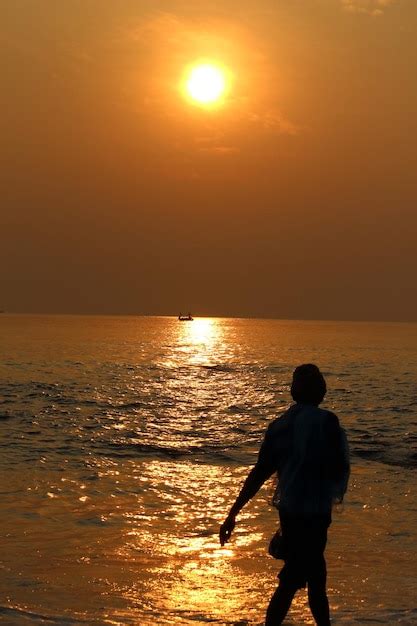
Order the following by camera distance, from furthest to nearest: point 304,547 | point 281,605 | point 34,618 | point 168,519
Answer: point 168,519 < point 34,618 < point 281,605 < point 304,547

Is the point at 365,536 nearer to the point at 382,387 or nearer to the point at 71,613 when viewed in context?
the point at 71,613

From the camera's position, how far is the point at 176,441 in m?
24.3

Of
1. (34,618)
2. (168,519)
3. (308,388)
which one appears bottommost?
(168,519)

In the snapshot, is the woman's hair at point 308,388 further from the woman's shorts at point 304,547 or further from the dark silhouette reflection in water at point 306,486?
the woman's shorts at point 304,547

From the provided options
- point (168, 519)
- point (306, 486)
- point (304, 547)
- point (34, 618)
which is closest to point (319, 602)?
point (304, 547)

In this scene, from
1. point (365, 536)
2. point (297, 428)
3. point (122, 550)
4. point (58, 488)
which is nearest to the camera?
point (297, 428)

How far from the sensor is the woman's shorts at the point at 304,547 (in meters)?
6.33

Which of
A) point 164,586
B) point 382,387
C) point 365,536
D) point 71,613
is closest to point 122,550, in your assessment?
point 164,586

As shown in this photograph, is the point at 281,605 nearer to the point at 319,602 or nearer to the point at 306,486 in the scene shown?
the point at 319,602

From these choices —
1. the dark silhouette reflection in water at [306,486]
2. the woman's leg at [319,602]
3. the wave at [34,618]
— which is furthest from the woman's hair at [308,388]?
the wave at [34,618]

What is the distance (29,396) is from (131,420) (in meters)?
9.03

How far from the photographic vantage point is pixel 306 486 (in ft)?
20.8

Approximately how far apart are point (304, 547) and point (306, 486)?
47cm

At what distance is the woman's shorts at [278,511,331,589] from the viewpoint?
6332 millimetres
